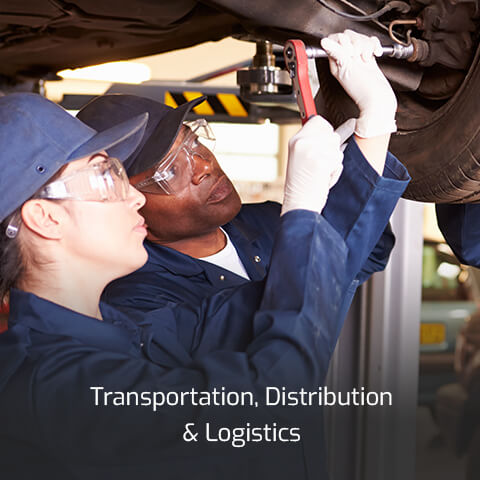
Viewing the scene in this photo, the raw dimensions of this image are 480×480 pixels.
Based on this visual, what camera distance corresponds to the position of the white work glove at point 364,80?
3.34 ft

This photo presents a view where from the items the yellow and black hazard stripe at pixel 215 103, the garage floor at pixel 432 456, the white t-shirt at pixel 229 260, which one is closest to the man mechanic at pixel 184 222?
the white t-shirt at pixel 229 260

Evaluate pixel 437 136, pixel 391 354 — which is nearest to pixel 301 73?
pixel 437 136

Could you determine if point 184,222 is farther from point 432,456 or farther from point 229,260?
point 432,456

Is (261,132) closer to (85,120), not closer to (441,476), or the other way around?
(441,476)

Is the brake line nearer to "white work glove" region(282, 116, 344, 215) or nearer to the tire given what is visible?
the tire

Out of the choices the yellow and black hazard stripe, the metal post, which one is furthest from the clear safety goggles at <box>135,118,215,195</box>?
the yellow and black hazard stripe

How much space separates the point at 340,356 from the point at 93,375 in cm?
166

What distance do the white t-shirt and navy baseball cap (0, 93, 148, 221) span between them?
1.85 feet

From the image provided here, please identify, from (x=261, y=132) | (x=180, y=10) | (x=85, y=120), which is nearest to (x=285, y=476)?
(x=85, y=120)

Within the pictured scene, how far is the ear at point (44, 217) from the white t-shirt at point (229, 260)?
22.3 inches

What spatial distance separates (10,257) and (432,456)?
3.07m

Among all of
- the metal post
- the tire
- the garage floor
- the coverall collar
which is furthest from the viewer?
the garage floor

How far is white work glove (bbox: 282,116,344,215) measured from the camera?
964mm

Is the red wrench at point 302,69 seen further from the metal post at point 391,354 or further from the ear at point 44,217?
the metal post at point 391,354
